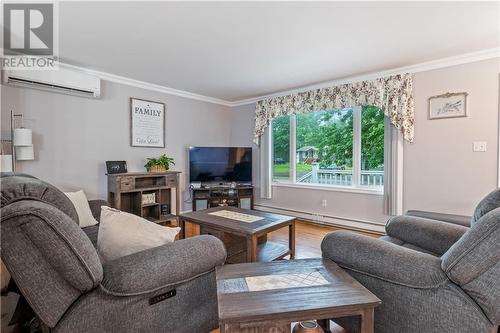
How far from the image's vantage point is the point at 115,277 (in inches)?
42.0

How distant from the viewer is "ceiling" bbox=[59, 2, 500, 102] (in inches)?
77.8

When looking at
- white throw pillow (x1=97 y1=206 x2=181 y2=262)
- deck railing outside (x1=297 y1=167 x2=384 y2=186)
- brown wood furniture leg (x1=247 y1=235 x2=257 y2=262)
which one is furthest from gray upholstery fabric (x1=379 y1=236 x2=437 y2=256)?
deck railing outside (x1=297 y1=167 x2=384 y2=186)

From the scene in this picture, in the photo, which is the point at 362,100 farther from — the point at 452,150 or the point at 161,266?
the point at 161,266

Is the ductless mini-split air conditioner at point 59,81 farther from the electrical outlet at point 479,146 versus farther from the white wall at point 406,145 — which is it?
the electrical outlet at point 479,146

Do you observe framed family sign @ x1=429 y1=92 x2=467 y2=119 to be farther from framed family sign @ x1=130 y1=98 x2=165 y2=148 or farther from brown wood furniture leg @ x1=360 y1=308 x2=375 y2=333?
framed family sign @ x1=130 y1=98 x2=165 y2=148

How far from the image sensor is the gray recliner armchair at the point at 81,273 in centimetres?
93

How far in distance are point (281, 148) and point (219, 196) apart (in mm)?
1417

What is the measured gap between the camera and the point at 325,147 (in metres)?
4.14

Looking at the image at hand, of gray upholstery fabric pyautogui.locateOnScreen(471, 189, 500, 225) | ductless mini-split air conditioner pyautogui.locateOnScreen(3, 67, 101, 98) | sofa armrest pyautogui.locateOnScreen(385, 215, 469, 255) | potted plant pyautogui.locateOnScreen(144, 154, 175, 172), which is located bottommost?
sofa armrest pyautogui.locateOnScreen(385, 215, 469, 255)

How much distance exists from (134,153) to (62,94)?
115 cm

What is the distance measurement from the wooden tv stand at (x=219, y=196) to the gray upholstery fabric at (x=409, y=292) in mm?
3139

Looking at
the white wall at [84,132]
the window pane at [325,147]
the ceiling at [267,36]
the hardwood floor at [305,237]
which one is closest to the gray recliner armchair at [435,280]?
the hardwood floor at [305,237]

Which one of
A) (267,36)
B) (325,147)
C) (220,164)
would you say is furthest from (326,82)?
(220,164)

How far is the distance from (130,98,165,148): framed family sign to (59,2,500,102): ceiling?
0.53 metres
